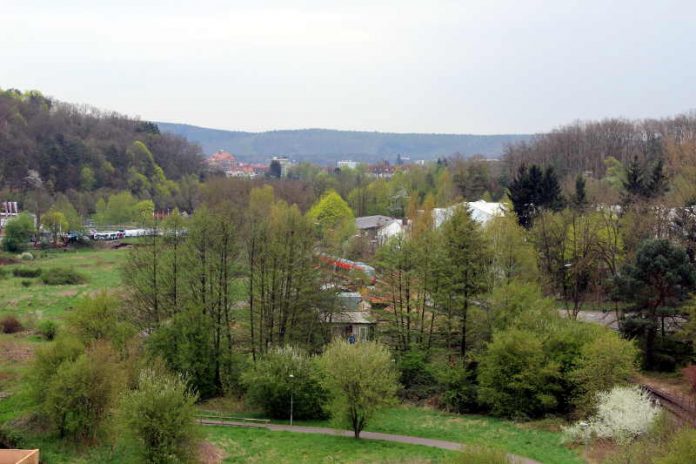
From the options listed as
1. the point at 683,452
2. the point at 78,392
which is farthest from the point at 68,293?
the point at 683,452

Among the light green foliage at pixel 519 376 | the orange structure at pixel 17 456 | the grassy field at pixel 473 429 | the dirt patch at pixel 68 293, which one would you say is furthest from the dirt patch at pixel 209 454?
the dirt patch at pixel 68 293

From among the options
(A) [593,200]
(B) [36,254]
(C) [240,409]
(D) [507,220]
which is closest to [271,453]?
(C) [240,409]

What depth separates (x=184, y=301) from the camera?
31.6 meters

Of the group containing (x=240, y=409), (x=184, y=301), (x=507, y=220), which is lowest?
(x=240, y=409)

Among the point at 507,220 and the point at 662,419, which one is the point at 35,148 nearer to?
the point at 507,220

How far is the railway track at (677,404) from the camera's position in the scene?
24.2m

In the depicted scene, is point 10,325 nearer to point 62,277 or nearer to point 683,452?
point 62,277

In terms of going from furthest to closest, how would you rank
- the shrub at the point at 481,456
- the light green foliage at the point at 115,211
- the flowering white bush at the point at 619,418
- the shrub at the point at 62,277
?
the light green foliage at the point at 115,211 → the shrub at the point at 62,277 → the flowering white bush at the point at 619,418 → the shrub at the point at 481,456

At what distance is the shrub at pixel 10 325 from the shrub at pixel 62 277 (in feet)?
54.4

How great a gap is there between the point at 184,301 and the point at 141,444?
12.6 meters

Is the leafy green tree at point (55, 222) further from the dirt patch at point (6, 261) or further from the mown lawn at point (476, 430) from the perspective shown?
the mown lawn at point (476, 430)

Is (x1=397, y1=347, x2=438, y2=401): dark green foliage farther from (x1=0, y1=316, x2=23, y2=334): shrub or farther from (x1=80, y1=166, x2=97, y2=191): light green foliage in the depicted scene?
(x1=80, y1=166, x2=97, y2=191): light green foliage

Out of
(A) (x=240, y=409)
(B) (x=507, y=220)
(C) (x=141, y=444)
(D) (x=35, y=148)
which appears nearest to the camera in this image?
(C) (x=141, y=444)

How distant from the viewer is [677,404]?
84.6 ft
